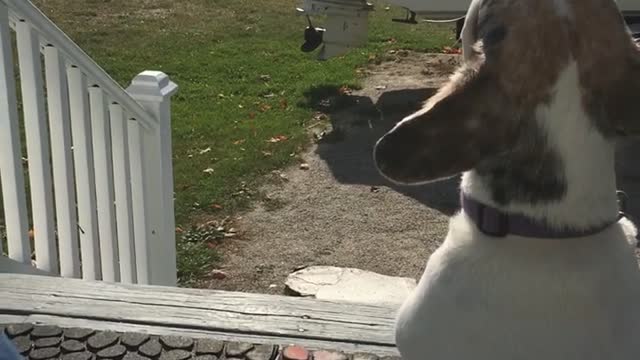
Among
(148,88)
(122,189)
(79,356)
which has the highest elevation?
(148,88)

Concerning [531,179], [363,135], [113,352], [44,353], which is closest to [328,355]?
[113,352]

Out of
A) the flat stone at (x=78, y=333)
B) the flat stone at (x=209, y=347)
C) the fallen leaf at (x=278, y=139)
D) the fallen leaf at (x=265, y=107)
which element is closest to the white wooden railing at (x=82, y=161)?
the flat stone at (x=78, y=333)

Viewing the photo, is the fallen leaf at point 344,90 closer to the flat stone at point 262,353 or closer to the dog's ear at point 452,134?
the flat stone at point 262,353

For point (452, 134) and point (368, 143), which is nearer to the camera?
point (452, 134)

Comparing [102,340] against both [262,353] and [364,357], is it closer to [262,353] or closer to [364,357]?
[262,353]

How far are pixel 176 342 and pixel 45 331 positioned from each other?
528mm

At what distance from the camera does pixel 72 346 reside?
3.48 metres

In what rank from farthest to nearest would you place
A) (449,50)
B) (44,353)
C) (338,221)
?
1. (449,50)
2. (338,221)
3. (44,353)

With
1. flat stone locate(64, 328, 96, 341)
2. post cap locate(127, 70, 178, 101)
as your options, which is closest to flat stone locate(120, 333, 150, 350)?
flat stone locate(64, 328, 96, 341)

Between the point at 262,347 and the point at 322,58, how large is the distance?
6.75m

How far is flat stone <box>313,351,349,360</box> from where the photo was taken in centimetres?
344

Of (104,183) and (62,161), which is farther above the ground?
(62,161)

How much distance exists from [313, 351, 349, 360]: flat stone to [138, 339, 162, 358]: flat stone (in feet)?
2.00

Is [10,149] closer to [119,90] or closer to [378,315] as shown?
[119,90]
